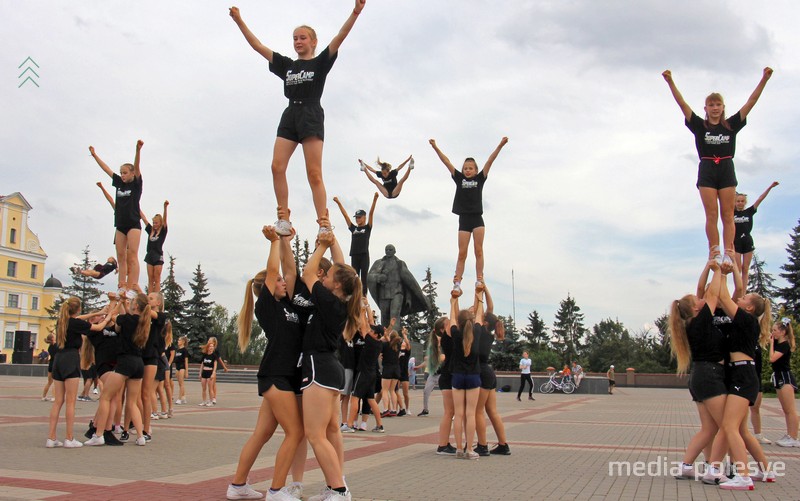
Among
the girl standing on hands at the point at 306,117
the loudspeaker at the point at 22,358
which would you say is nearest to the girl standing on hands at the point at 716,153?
the girl standing on hands at the point at 306,117

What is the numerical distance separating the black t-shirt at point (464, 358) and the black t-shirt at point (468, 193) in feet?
12.8

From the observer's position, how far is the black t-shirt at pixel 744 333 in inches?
300

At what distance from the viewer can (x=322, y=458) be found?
5852mm

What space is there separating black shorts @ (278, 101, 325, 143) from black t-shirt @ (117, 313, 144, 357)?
14.3ft

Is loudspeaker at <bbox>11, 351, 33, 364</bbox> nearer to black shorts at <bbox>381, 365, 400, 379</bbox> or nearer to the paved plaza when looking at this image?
the paved plaza

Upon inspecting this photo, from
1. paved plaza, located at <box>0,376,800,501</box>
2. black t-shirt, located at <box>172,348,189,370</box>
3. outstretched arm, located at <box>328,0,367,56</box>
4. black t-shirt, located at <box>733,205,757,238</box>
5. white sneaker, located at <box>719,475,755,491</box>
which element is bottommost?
paved plaza, located at <box>0,376,800,501</box>

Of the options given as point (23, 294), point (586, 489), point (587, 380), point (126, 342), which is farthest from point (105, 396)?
point (23, 294)

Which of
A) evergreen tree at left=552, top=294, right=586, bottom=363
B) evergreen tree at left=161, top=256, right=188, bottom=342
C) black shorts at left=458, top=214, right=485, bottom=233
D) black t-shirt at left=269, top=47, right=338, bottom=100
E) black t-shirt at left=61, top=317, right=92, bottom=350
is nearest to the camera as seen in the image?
black t-shirt at left=269, top=47, right=338, bottom=100

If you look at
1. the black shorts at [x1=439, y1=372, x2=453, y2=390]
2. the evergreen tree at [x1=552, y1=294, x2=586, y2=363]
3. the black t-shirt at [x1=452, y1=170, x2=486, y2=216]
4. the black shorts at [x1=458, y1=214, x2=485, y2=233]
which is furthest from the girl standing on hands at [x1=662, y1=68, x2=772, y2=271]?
the evergreen tree at [x1=552, y1=294, x2=586, y2=363]

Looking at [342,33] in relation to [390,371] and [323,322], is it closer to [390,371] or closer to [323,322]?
[323,322]

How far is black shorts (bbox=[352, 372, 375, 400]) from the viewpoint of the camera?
13.7 m

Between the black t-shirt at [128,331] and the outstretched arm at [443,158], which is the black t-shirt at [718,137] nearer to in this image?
the outstretched arm at [443,158]

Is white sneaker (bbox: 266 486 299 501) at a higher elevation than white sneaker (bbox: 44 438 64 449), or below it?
higher

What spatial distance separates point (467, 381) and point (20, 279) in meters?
74.6
